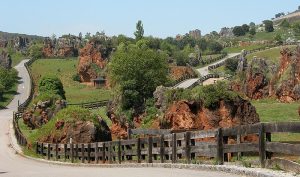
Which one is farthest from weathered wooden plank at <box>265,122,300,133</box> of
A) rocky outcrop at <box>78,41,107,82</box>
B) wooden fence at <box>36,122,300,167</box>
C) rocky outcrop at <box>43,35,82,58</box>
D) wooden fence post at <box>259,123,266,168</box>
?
rocky outcrop at <box>43,35,82,58</box>

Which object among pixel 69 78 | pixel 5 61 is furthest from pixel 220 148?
pixel 5 61

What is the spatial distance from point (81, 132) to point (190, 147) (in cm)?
1990

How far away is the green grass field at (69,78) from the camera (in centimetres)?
Answer: 9806

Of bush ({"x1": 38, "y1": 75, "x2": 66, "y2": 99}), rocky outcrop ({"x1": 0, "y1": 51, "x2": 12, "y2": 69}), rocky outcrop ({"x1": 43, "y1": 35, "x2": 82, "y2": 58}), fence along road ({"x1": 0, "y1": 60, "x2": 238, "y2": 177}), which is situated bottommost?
fence along road ({"x1": 0, "y1": 60, "x2": 238, "y2": 177})

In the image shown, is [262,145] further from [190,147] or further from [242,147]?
[190,147]

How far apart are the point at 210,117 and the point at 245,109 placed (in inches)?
96.1

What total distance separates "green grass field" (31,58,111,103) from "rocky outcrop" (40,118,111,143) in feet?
181

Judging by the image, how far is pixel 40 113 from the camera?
63594 millimetres

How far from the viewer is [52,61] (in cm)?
14475

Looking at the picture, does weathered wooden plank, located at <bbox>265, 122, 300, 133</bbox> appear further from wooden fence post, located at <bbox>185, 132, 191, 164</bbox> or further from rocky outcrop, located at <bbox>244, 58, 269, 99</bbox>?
rocky outcrop, located at <bbox>244, 58, 269, 99</bbox>

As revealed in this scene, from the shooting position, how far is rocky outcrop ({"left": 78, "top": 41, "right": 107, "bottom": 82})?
115500mm

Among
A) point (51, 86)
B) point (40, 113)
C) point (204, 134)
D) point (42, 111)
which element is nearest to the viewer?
point (204, 134)

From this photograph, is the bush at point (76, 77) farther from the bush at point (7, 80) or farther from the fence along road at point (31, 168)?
the bush at point (7, 80)

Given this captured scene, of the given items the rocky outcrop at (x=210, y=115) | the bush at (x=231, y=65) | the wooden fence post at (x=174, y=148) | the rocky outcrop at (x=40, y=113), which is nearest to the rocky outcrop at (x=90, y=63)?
the bush at (x=231, y=65)
